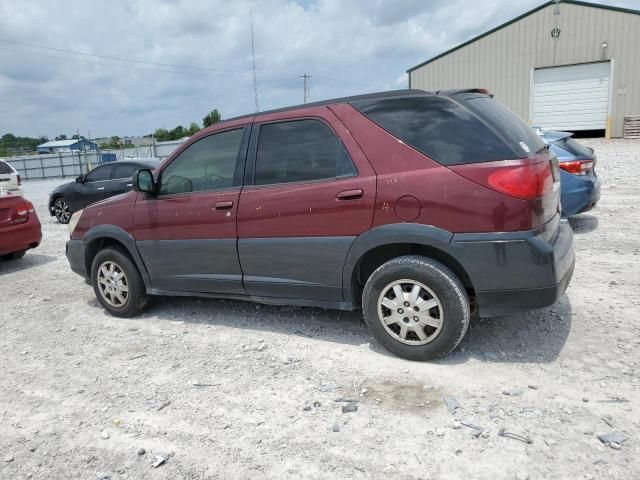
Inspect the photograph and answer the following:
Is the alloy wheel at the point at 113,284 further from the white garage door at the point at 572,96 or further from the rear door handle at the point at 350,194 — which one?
→ the white garage door at the point at 572,96

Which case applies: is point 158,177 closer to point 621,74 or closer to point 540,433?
point 540,433

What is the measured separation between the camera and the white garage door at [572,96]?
75.3ft

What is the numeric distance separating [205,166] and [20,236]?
468cm

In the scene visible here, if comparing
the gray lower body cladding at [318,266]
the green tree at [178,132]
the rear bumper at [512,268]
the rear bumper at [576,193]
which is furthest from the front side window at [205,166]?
the green tree at [178,132]

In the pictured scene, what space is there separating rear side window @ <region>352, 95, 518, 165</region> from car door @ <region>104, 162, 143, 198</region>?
29.0 ft

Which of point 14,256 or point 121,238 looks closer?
point 121,238

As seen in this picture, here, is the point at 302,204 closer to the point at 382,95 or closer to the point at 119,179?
the point at 382,95

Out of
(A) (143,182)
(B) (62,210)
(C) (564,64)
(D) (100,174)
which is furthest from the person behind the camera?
(C) (564,64)

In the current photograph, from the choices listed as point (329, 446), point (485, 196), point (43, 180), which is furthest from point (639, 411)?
point (43, 180)

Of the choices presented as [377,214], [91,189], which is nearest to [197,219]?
[377,214]

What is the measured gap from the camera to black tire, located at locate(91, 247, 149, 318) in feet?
15.8

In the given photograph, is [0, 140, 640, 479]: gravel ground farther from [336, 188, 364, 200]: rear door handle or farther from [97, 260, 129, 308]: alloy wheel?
[336, 188, 364, 200]: rear door handle

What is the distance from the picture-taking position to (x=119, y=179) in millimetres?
11375

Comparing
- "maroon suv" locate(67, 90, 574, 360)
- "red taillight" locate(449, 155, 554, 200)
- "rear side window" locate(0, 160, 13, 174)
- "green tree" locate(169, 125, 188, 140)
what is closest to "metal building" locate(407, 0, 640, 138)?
"rear side window" locate(0, 160, 13, 174)
